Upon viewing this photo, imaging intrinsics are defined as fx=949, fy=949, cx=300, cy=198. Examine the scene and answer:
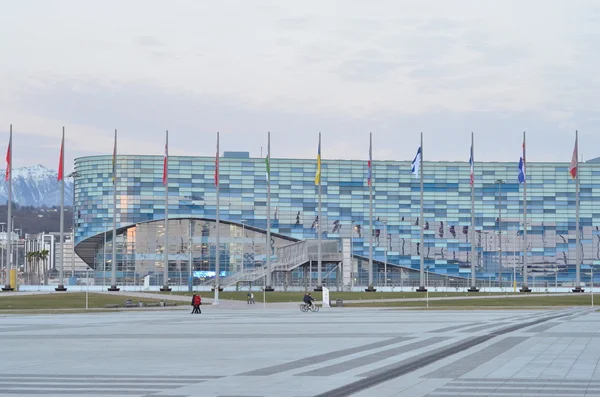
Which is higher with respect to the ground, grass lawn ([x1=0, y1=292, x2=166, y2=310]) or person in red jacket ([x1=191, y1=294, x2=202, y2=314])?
person in red jacket ([x1=191, y1=294, x2=202, y2=314])

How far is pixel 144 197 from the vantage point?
182 m

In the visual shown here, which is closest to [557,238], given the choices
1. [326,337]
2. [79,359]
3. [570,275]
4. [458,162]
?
[570,275]

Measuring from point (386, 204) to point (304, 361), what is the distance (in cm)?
16569

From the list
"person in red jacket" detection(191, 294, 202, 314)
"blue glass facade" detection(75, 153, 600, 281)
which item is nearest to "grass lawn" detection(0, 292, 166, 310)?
"person in red jacket" detection(191, 294, 202, 314)

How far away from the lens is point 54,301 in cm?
8556

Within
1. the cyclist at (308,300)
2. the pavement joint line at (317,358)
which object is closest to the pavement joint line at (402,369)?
the pavement joint line at (317,358)

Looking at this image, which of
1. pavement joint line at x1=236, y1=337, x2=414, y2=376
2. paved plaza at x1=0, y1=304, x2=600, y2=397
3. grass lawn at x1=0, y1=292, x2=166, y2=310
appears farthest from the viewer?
grass lawn at x1=0, y1=292, x2=166, y2=310

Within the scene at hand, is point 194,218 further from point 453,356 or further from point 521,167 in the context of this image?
point 453,356

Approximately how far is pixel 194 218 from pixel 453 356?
156m

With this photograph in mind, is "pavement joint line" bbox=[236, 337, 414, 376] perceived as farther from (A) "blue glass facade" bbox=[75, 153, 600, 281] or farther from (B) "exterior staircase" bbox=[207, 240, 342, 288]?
(A) "blue glass facade" bbox=[75, 153, 600, 281]

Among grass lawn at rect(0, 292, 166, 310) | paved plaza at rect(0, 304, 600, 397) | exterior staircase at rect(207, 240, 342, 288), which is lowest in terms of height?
grass lawn at rect(0, 292, 166, 310)

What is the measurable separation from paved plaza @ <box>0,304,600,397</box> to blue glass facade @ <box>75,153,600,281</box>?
139340 mm

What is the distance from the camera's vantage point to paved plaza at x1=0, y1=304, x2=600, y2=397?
66.9ft

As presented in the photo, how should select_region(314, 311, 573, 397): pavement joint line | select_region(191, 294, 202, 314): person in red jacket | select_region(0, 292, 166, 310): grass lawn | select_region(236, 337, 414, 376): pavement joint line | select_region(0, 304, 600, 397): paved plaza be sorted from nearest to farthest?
select_region(314, 311, 573, 397): pavement joint line
select_region(0, 304, 600, 397): paved plaza
select_region(236, 337, 414, 376): pavement joint line
select_region(191, 294, 202, 314): person in red jacket
select_region(0, 292, 166, 310): grass lawn
